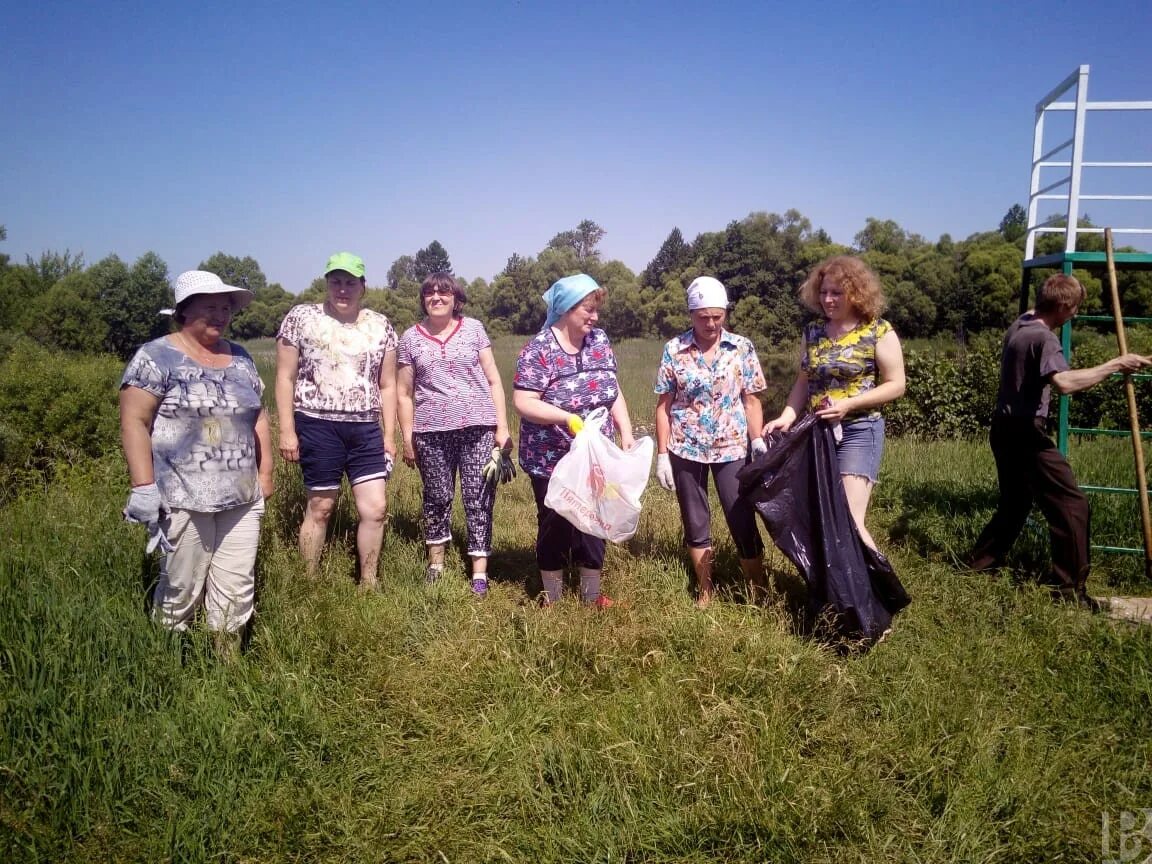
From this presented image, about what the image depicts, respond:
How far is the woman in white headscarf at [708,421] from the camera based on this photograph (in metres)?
3.45

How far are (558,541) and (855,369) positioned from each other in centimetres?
165

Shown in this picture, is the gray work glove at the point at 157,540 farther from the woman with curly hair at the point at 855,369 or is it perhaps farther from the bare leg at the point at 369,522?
the woman with curly hair at the point at 855,369

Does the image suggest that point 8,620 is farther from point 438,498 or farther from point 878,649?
point 878,649

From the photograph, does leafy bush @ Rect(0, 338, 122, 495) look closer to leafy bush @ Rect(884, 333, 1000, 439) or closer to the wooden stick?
the wooden stick

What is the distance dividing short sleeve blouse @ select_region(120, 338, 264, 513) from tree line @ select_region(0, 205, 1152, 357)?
28.3 metres

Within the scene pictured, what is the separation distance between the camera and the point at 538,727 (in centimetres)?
262

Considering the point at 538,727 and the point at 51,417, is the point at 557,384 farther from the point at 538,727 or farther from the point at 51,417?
the point at 51,417

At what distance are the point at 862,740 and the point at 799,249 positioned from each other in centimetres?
4450

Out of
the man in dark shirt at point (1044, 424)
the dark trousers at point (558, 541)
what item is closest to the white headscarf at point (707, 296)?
the dark trousers at point (558, 541)

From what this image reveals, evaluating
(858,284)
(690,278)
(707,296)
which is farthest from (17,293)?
(858,284)

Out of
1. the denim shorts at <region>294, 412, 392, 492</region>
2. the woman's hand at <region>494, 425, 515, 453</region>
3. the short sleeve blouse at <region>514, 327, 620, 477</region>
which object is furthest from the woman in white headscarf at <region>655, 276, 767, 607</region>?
the denim shorts at <region>294, 412, 392, 492</region>

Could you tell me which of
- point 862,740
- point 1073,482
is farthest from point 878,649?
point 1073,482

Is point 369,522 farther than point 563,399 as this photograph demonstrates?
Yes

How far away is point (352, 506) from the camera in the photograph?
477 cm
